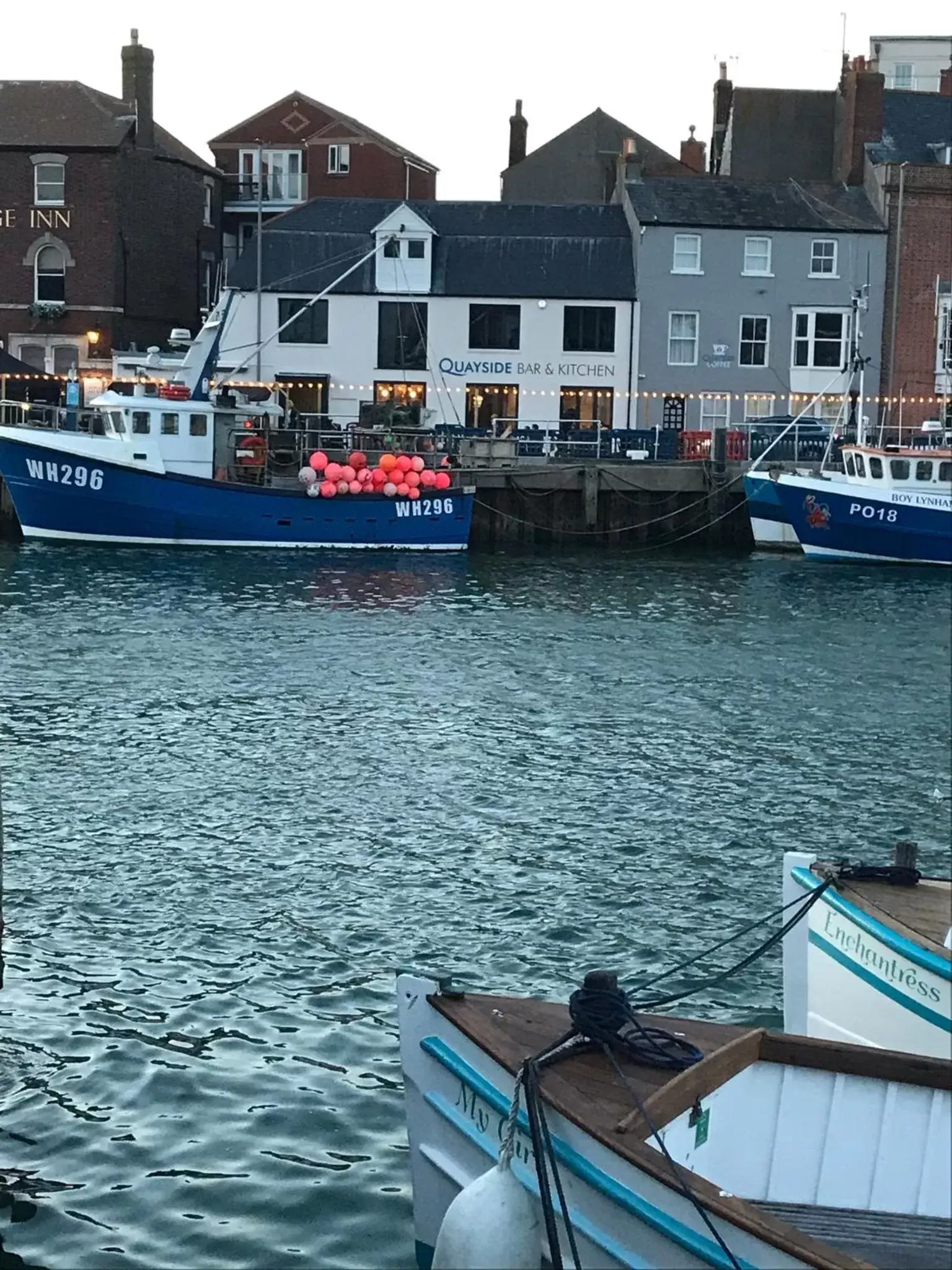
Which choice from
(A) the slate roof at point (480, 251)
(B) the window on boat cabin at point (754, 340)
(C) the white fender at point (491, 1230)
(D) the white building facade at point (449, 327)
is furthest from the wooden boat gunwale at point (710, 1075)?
(B) the window on boat cabin at point (754, 340)

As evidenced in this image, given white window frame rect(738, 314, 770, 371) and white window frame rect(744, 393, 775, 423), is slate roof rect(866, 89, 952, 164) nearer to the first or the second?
white window frame rect(738, 314, 770, 371)

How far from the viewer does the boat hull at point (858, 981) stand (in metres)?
7.70

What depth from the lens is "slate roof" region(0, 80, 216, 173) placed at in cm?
4634

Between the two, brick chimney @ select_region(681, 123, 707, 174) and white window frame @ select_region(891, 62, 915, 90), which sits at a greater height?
white window frame @ select_region(891, 62, 915, 90)

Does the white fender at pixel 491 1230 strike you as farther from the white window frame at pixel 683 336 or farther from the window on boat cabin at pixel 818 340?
the window on boat cabin at pixel 818 340

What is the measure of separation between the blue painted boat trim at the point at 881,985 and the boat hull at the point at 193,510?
2816cm

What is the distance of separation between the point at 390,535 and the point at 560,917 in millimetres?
24991

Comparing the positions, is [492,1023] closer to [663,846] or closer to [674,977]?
[674,977]

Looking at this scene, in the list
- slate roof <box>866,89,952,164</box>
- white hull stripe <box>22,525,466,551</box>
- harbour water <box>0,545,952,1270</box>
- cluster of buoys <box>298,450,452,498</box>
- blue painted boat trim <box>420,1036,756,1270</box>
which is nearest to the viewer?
blue painted boat trim <box>420,1036,756,1270</box>

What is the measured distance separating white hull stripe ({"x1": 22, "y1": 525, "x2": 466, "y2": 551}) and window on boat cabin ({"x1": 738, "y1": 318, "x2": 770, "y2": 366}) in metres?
12.0

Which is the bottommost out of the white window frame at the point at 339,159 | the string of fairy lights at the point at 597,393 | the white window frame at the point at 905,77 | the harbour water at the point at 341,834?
the harbour water at the point at 341,834

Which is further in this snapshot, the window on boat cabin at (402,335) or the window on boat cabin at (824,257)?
the window on boat cabin at (824,257)

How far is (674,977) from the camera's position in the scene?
35.9 feet

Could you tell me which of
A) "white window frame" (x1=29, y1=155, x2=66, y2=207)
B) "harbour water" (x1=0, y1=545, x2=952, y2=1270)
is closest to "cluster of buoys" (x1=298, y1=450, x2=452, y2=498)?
"harbour water" (x1=0, y1=545, x2=952, y2=1270)
